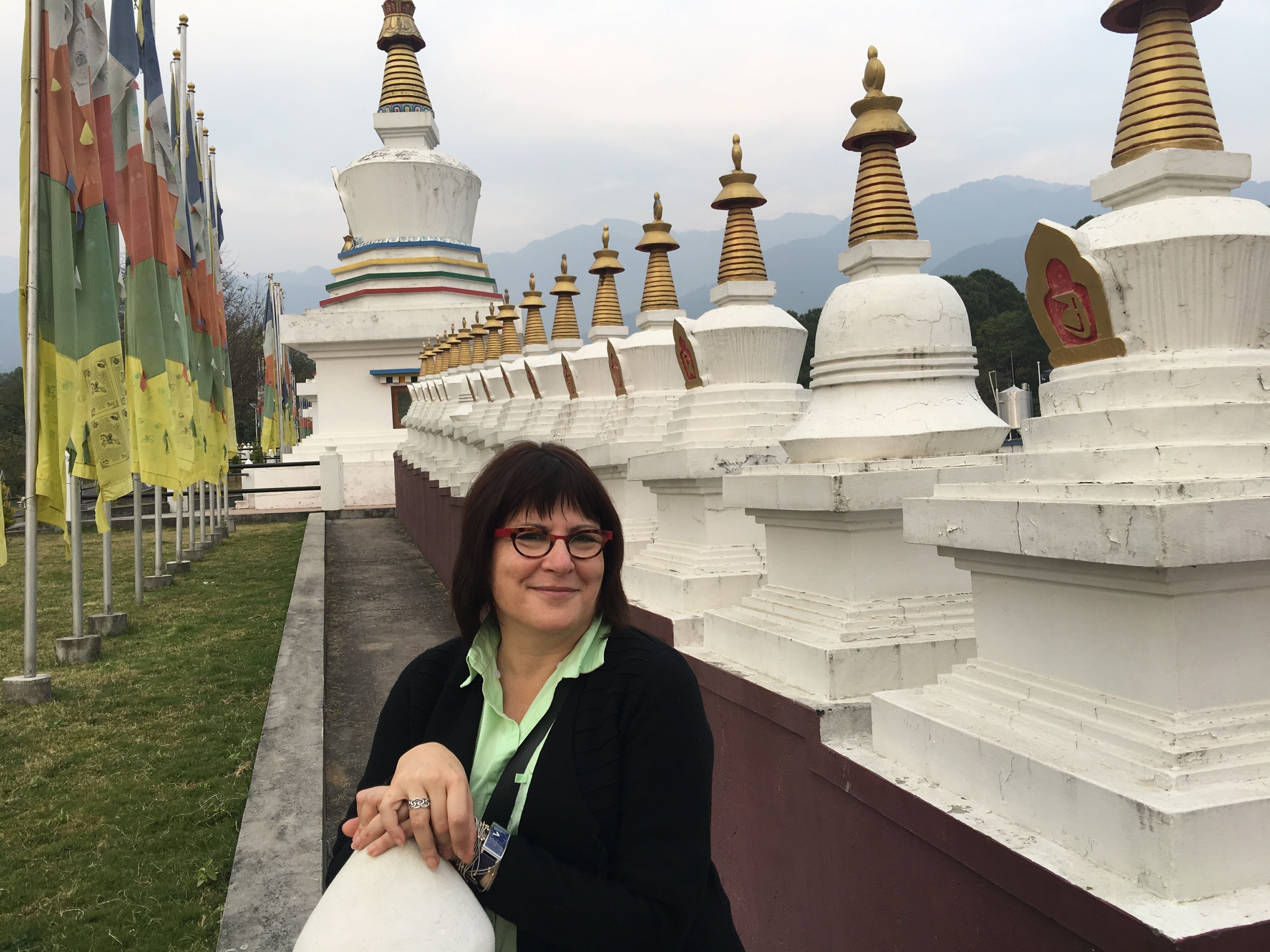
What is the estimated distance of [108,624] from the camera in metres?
9.55

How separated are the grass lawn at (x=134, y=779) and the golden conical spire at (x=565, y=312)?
3640 millimetres

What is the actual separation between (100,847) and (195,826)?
0.41 meters

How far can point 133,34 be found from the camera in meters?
9.77

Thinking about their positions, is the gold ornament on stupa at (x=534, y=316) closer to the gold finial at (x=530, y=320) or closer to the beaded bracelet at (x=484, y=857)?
the gold finial at (x=530, y=320)

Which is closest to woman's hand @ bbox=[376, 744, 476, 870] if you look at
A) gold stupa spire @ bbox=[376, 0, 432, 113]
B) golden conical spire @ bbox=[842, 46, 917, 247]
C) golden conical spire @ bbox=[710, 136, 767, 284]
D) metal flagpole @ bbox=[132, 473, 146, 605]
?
golden conical spire @ bbox=[842, 46, 917, 247]

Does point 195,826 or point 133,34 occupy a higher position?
point 133,34

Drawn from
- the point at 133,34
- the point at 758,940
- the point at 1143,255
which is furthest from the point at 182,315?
the point at 1143,255

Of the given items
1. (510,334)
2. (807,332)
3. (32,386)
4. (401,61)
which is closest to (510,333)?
(510,334)

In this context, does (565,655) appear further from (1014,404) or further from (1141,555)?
(1014,404)

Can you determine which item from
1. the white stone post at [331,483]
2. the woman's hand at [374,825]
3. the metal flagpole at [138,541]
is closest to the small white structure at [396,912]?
the woman's hand at [374,825]

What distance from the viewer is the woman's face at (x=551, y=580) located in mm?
2039

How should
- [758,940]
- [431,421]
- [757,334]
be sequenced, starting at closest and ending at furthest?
1. [758,940]
2. [757,334]
3. [431,421]

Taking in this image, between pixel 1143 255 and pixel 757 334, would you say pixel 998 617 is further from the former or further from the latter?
pixel 757 334

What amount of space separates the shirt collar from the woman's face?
0.03 metres
